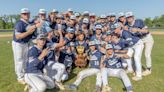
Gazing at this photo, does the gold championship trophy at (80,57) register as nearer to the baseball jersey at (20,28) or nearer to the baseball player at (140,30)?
the baseball player at (140,30)

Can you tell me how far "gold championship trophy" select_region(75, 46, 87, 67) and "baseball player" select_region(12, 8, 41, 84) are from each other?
234cm

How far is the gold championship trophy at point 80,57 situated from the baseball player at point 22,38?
7.69 ft

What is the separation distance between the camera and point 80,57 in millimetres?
11219

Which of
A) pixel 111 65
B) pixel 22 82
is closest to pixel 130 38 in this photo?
pixel 111 65

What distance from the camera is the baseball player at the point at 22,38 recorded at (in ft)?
29.9

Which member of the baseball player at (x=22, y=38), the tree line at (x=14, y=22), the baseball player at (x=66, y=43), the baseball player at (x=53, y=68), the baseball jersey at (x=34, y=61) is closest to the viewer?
the baseball jersey at (x=34, y=61)

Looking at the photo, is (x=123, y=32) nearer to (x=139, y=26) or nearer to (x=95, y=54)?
(x=139, y=26)

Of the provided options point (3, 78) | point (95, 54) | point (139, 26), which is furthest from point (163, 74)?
point (3, 78)

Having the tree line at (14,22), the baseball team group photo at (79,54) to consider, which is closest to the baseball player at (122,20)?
the baseball team group photo at (79,54)

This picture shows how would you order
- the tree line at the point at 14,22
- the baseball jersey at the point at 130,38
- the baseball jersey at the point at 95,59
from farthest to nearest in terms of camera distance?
the tree line at the point at 14,22
the baseball jersey at the point at 130,38
the baseball jersey at the point at 95,59

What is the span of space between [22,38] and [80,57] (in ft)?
9.38

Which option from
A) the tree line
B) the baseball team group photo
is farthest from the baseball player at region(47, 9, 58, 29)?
the tree line

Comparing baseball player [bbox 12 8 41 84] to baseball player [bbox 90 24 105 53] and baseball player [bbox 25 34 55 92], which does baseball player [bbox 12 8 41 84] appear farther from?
baseball player [bbox 90 24 105 53]

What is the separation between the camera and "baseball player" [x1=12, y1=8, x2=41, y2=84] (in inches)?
358
